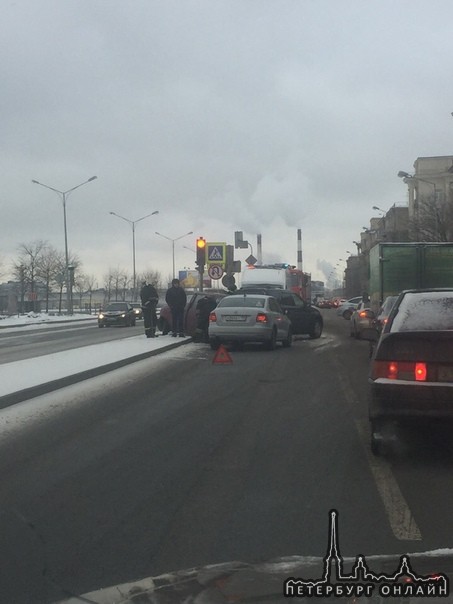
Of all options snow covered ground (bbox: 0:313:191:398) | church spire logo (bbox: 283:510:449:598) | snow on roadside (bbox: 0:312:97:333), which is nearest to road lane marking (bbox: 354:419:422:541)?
church spire logo (bbox: 283:510:449:598)

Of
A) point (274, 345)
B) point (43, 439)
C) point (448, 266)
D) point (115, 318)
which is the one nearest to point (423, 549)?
point (43, 439)

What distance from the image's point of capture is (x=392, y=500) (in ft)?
20.4

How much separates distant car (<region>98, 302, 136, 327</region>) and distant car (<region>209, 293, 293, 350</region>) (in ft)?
74.3

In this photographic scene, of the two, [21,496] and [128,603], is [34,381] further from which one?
[128,603]

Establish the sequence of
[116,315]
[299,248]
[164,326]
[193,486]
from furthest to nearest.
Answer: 1. [299,248]
2. [116,315]
3. [164,326]
4. [193,486]

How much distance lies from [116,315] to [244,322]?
2379 centimetres

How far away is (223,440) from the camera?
878 centimetres

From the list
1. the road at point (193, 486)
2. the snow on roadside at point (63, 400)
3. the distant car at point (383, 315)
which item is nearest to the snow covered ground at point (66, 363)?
the snow on roadside at point (63, 400)

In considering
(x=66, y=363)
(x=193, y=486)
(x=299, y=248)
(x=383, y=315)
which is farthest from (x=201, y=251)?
(x=299, y=248)

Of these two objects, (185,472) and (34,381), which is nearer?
(185,472)

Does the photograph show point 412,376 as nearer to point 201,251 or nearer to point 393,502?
point 393,502

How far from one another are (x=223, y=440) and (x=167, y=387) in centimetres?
498

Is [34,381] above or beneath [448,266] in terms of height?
beneath

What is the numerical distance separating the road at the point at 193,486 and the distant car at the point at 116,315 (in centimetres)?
3192
